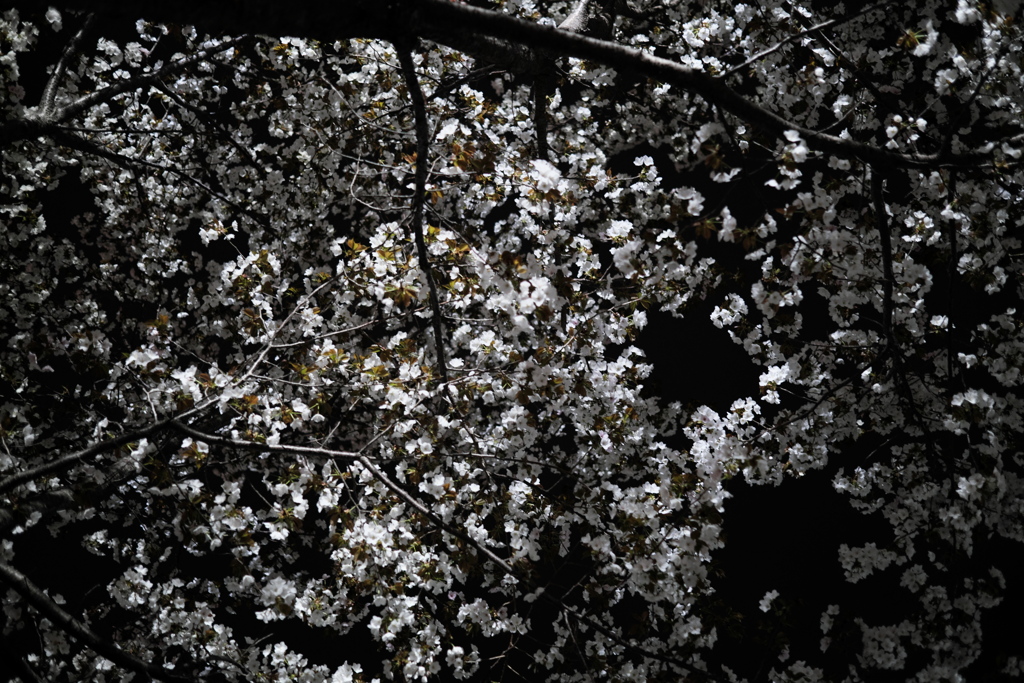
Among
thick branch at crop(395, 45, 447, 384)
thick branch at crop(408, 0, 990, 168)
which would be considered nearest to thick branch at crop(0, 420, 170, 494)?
thick branch at crop(395, 45, 447, 384)

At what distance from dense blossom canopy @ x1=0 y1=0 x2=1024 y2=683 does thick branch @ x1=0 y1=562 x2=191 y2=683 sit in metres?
0.01

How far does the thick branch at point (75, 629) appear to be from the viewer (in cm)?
222

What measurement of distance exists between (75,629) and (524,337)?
1.81 metres

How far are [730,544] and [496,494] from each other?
2.99 m

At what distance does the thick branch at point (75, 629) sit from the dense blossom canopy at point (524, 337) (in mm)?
13

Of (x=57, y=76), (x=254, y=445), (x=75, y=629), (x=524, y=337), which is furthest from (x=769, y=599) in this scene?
(x=57, y=76)

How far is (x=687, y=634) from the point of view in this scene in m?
2.58

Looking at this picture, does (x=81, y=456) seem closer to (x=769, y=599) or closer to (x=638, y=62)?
(x=638, y=62)

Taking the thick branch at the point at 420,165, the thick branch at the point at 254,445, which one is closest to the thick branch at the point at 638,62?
the thick branch at the point at 420,165

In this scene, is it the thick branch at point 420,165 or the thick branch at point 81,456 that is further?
the thick branch at point 81,456

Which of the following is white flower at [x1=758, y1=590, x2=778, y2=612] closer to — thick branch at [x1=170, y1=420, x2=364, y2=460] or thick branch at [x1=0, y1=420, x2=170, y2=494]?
thick branch at [x1=170, y1=420, x2=364, y2=460]

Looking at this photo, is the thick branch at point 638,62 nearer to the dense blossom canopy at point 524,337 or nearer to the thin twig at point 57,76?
the dense blossom canopy at point 524,337

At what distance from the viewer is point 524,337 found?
7.59ft

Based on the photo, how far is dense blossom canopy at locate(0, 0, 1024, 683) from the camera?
217 cm
